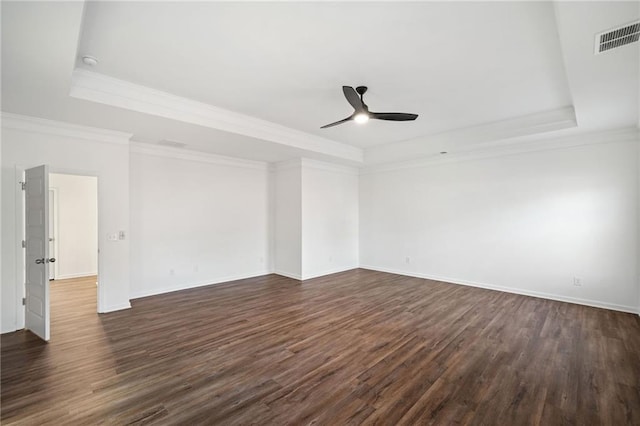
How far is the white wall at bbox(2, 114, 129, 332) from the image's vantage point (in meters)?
3.66

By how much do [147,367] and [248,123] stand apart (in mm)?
3453

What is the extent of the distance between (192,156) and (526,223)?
657 cm

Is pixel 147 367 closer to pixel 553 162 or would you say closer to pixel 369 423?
pixel 369 423

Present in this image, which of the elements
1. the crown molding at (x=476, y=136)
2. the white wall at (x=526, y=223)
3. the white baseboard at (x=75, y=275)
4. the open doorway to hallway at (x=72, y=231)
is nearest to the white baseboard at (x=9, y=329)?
the open doorway to hallway at (x=72, y=231)

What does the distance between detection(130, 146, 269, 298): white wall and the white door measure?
1417mm

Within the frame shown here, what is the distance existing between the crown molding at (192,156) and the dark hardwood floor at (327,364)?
2710mm

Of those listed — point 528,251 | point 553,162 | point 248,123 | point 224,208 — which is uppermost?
point 248,123

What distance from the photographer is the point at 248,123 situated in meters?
4.52

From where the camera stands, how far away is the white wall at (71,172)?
144 inches

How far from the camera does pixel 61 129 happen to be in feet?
13.0

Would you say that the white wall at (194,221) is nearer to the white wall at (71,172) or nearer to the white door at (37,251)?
the white wall at (71,172)

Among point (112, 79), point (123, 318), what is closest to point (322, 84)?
point (112, 79)

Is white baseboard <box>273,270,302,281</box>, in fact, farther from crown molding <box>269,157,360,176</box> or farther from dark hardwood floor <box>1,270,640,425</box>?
crown molding <box>269,157,360,176</box>

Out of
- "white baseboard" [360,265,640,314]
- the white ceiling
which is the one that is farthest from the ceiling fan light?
"white baseboard" [360,265,640,314]
